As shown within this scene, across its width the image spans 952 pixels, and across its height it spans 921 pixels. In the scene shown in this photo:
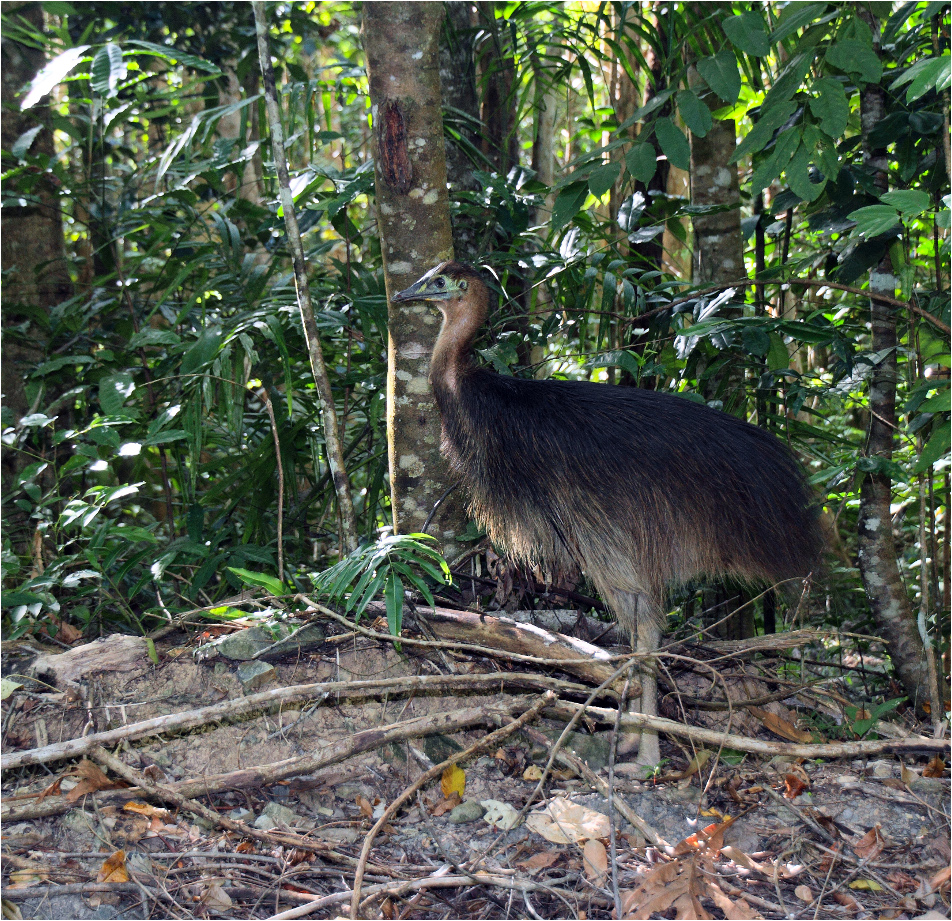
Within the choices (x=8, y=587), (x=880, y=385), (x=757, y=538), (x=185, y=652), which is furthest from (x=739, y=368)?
(x=8, y=587)

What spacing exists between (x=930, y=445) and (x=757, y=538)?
0.69 metres

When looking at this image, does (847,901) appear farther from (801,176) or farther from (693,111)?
(693,111)

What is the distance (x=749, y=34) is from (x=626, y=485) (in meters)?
1.60

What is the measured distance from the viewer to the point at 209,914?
221cm

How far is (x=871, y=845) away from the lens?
8.18 ft

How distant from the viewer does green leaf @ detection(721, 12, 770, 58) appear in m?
2.93

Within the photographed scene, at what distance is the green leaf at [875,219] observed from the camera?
2402 millimetres

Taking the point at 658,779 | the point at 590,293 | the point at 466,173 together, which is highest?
the point at 466,173

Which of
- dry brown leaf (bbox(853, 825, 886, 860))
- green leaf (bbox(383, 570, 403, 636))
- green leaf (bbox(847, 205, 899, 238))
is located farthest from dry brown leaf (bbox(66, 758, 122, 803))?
green leaf (bbox(847, 205, 899, 238))

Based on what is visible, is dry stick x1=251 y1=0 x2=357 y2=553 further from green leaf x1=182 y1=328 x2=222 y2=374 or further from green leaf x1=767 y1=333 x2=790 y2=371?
green leaf x1=767 y1=333 x2=790 y2=371

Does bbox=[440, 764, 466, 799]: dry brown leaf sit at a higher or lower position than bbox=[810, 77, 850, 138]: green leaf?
lower

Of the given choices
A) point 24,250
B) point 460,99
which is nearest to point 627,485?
point 460,99

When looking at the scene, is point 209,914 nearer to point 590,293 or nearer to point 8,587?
point 8,587

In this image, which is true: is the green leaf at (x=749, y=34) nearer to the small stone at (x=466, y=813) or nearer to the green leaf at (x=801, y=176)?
the green leaf at (x=801, y=176)
